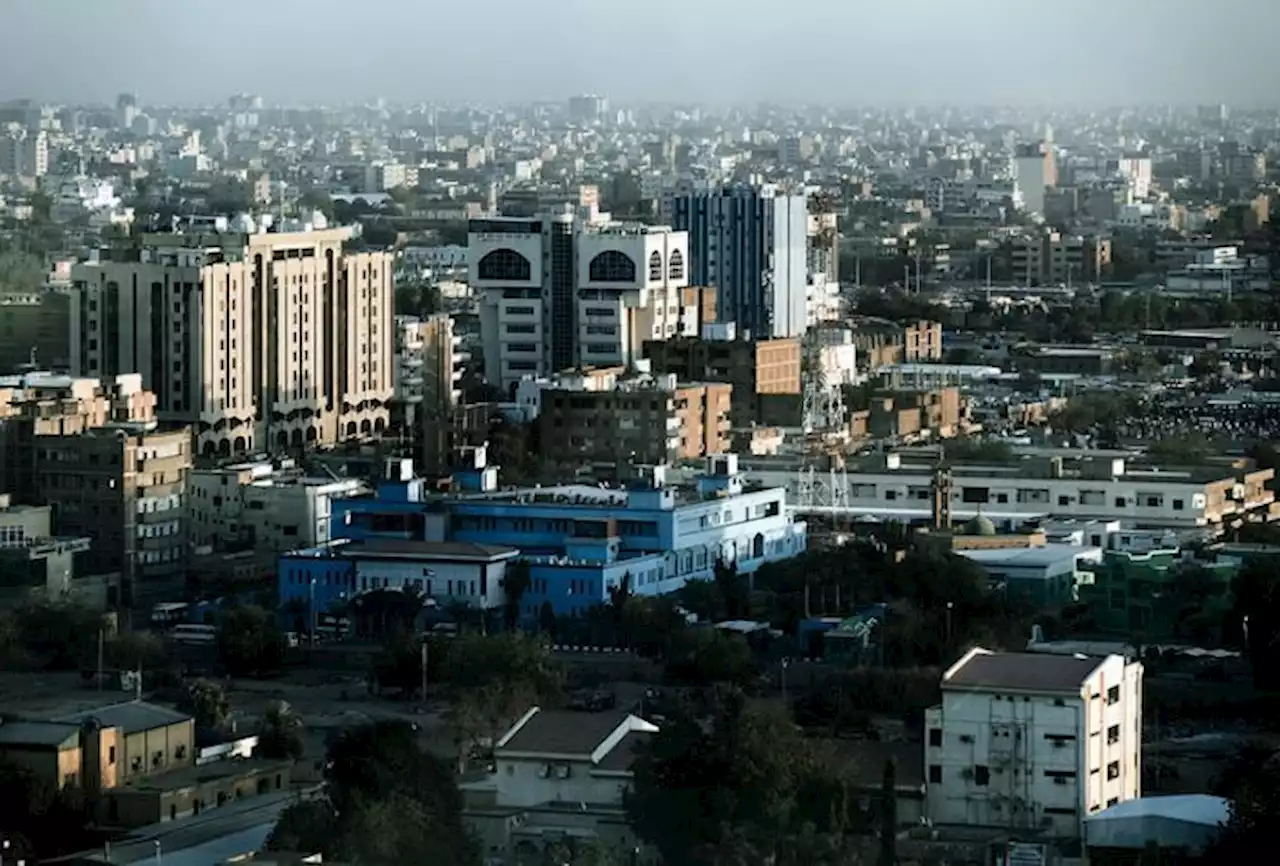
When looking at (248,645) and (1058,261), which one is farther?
(1058,261)

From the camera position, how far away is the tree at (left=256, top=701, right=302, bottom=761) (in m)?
7.09

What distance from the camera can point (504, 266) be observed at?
14.0 meters

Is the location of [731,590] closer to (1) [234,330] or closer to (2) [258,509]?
(2) [258,509]

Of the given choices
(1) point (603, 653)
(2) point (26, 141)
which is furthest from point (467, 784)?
(2) point (26, 141)

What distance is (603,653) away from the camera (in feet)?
28.8

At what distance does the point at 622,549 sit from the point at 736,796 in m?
3.51

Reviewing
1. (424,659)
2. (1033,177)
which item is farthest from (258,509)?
(1033,177)

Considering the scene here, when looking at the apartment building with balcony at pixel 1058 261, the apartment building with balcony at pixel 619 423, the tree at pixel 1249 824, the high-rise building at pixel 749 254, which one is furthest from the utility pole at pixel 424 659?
the apartment building with balcony at pixel 1058 261

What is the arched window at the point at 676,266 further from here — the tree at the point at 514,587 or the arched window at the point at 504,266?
the tree at the point at 514,587

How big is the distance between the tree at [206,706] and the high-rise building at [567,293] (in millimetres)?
6045

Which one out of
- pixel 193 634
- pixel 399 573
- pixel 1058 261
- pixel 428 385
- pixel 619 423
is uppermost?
pixel 1058 261

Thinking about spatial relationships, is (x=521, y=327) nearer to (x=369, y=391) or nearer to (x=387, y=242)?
(x=369, y=391)

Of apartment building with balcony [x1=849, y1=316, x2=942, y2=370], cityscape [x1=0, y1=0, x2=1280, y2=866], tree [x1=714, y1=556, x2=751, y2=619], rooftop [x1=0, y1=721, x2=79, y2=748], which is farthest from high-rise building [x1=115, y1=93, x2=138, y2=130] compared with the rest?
rooftop [x1=0, y1=721, x2=79, y2=748]

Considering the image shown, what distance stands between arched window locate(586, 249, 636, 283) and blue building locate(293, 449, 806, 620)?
12.4 ft
